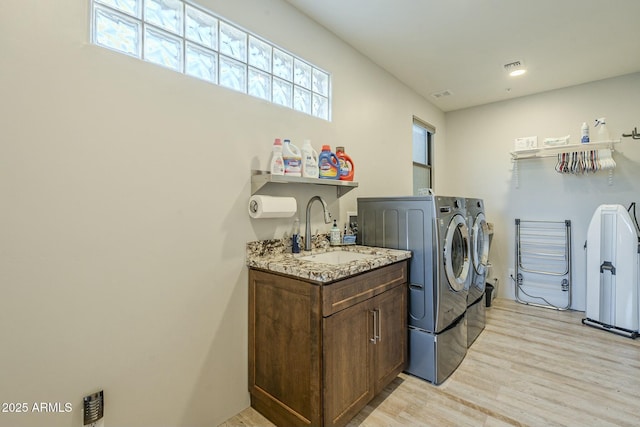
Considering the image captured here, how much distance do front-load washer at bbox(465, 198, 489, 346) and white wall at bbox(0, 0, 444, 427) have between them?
1842mm

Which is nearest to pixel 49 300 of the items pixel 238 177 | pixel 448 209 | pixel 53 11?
pixel 238 177

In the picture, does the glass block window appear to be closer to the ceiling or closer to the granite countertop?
the ceiling

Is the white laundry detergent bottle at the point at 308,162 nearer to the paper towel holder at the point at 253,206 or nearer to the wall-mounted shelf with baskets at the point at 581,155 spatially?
the paper towel holder at the point at 253,206

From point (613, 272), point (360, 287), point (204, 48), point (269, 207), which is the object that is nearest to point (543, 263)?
point (613, 272)

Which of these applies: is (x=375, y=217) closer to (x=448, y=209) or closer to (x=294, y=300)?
(x=448, y=209)

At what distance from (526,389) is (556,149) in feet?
9.34

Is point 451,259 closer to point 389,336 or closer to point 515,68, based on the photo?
point 389,336

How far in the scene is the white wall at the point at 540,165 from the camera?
10.8ft

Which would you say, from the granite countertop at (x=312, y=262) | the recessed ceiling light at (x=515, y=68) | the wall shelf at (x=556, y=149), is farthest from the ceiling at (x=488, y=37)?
the granite countertop at (x=312, y=262)

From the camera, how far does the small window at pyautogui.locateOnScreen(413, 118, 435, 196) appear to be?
3.89 meters

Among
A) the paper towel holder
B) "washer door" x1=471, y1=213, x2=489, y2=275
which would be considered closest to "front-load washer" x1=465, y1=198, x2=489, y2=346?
"washer door" x1=471, y1=213, x2=489, y2=275

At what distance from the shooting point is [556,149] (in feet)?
11.5

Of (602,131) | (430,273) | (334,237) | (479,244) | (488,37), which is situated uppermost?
(488,37)

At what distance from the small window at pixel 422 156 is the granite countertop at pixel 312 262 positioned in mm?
1951
